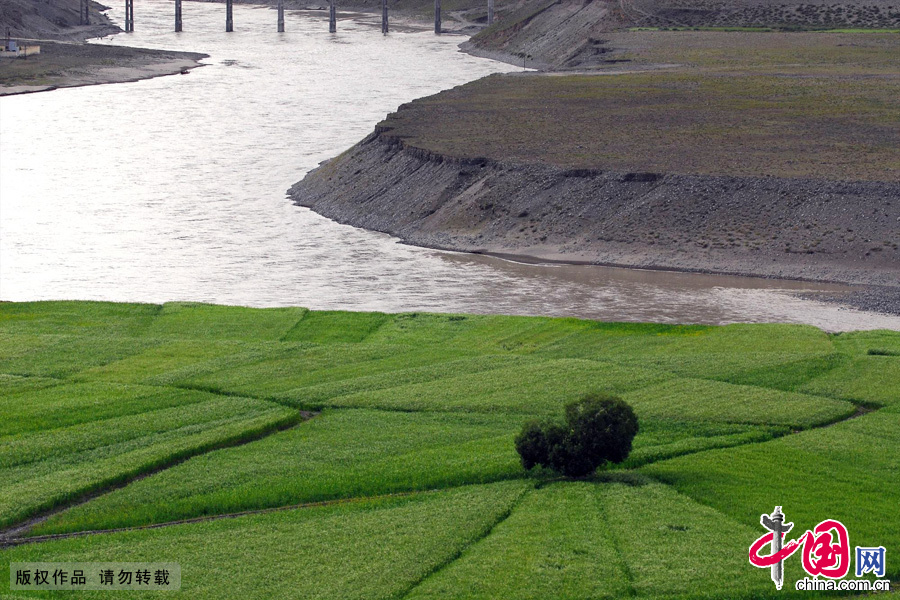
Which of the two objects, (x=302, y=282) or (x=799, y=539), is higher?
(x=799, y=539)

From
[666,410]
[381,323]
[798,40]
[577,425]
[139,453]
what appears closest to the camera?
A: [577,425]

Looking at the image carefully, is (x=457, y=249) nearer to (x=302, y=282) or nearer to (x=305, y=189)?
(x=302, y=282)

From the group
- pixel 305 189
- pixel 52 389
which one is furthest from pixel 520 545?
pixel 305 189

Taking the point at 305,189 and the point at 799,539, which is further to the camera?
the point at 305,189

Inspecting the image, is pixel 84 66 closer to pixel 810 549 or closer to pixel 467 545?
pixel 467 545

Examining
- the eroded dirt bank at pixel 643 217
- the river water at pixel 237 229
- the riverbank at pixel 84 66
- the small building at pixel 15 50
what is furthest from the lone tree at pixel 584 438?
the small building at pixel 15 50

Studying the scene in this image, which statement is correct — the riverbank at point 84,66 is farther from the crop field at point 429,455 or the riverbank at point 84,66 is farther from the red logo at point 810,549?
the red logo at point 810,549

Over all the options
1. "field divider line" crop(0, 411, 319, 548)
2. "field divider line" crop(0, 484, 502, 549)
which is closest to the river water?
"field divider line" crop(0, 411, 319, 548)
